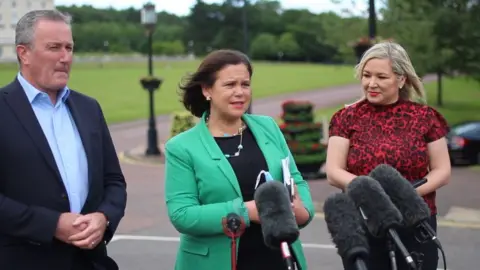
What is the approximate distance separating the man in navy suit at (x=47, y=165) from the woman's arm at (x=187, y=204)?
33 centimetres

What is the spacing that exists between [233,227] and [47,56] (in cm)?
117

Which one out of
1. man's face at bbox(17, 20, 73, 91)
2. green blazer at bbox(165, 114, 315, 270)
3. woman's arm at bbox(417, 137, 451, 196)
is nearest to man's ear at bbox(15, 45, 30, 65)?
man's face at bbox(17, 20, 73, 91)

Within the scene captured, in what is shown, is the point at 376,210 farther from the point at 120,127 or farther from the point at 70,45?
the point at 120,127

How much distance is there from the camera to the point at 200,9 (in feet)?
424

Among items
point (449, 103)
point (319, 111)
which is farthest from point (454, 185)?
point (449, 103)

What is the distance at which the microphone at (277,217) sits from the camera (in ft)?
9.36

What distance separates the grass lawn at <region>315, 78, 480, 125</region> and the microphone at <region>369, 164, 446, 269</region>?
1061 inches

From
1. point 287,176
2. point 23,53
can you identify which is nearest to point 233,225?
point 287,176

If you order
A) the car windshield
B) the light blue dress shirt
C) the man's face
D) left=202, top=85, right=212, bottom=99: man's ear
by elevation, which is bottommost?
the car windshield

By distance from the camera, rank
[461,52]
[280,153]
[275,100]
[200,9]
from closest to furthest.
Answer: [280,153]
[461,52]
[275,100]
[200,9]

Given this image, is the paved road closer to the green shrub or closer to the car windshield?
the car windshield

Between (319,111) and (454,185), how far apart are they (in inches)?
1098

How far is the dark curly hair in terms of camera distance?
3.39m

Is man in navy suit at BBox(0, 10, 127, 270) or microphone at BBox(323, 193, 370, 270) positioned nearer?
microphone at BBox(323, 193, 370, 270)
